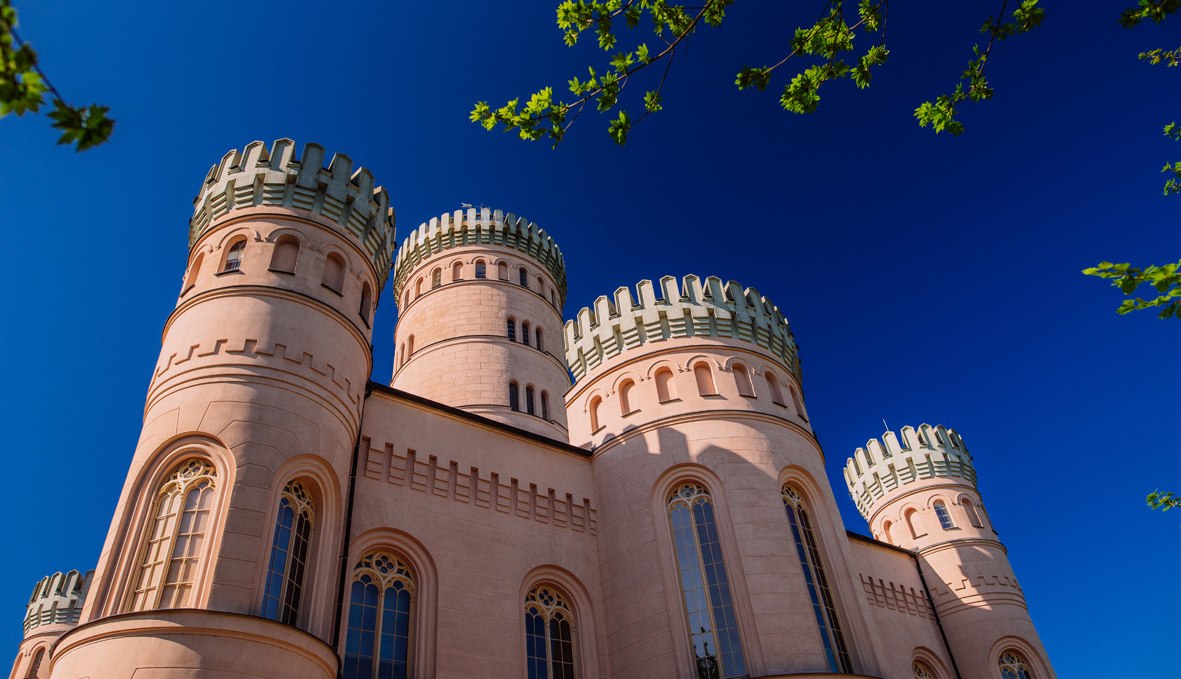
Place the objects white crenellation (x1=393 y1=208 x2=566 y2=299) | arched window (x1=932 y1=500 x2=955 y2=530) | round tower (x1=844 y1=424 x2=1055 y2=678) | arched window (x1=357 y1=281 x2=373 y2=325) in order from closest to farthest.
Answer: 1. arched window (x1=357 y1=281 x2=373 y2=325)
2. round tower (x1=844 y1=424 x2=1055 y2=678)
3. arched window (x1=932 y1=500 x2=955 y2=530)
4. white crenellation (x1=393 y1=208 x2=566 y2=299)

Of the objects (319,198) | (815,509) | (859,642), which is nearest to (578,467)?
(815,509)

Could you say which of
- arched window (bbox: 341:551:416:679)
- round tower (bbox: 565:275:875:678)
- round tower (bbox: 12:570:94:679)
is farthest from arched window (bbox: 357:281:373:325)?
round tower (bbox: 12:570:94:679)

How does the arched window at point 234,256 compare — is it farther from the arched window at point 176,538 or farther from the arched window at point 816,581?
the arched window at point 816,581

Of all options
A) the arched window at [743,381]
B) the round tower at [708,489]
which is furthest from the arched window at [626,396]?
the arched window at [743,381]

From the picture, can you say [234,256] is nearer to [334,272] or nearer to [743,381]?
[334,272]

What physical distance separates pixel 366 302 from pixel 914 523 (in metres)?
26.0

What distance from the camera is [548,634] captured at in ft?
61.0

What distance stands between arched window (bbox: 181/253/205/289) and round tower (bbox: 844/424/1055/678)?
29466mm

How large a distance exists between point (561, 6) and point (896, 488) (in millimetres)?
31309

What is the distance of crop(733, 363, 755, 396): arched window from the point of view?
22.8m

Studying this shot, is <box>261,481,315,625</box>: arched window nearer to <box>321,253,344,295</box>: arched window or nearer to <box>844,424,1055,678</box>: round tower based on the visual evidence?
<box>321,253,344,295</box>: arched window

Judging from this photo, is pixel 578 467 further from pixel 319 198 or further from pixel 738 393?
pixel 319 198

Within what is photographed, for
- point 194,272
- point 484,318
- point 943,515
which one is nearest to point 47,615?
point 484,318

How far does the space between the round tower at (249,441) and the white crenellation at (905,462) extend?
25.4m
